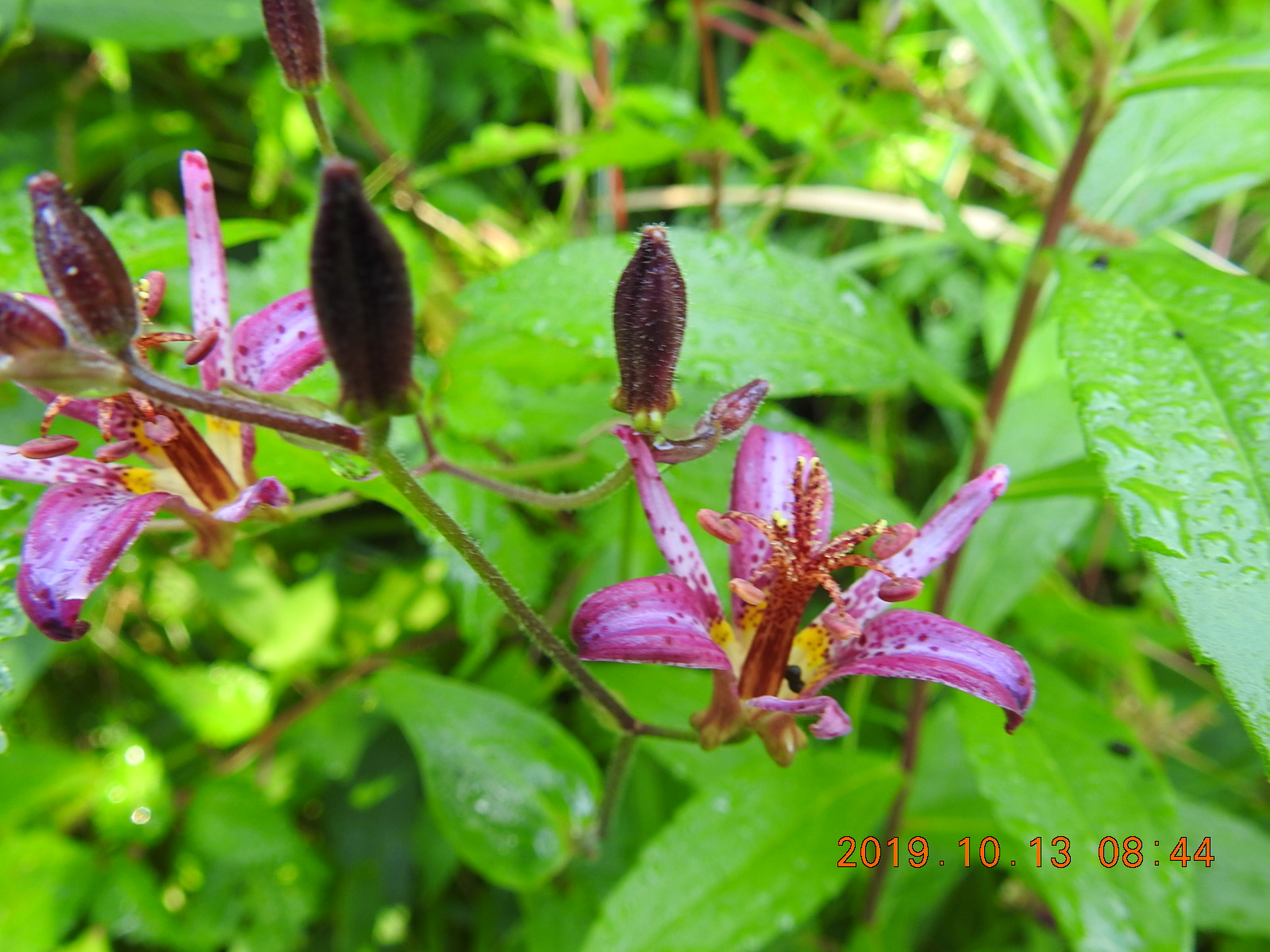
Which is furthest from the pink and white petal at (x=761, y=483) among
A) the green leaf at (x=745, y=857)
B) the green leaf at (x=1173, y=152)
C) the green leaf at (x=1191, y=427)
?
the green leaf at (x=1173, y=152)

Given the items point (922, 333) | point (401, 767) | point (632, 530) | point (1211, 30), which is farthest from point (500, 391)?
point (1211, 30)

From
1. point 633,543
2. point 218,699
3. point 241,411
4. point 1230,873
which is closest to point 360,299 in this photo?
point 241,411

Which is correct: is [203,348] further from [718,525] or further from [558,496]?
[718,525]

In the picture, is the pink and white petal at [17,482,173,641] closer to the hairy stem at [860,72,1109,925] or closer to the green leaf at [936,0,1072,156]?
the hairy stem at [860,72,1109,925]

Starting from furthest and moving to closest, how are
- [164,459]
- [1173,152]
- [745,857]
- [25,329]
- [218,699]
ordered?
[218,699] → [1173,152] → [745,857] → [164,459] → [25,329]

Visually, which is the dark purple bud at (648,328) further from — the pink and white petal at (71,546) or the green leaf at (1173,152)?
the green leaf at (1173,152)
